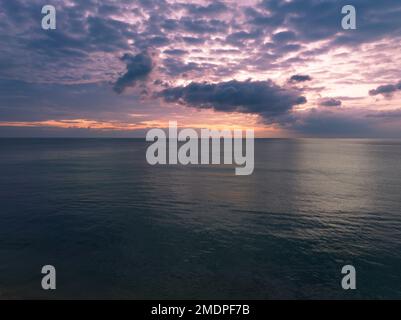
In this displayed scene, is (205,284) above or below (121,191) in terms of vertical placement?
below

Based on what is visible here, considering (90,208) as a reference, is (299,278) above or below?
below

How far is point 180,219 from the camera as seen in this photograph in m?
34.7

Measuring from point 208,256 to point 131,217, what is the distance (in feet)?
49.6

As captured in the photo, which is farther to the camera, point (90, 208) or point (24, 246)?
point (90, 208)
